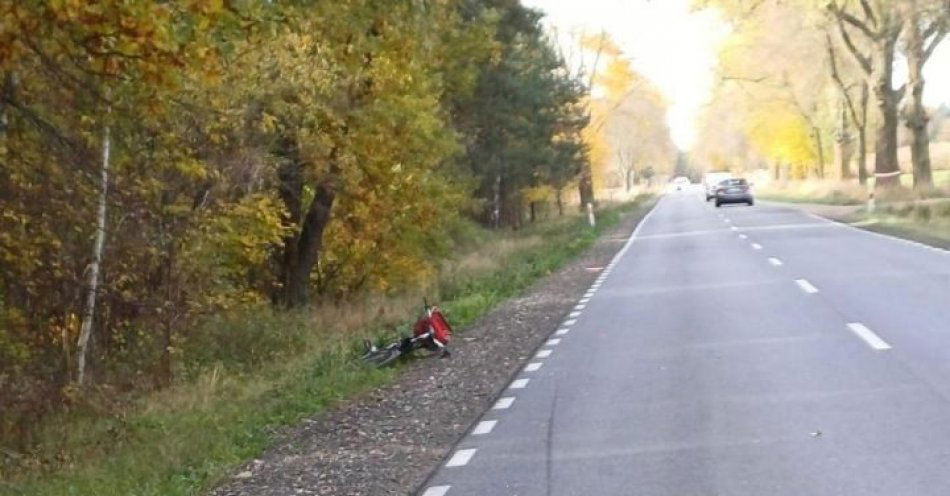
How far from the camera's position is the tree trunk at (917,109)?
43844 mm

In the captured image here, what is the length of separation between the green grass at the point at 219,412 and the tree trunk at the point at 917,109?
2500 cm

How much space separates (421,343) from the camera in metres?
15.7

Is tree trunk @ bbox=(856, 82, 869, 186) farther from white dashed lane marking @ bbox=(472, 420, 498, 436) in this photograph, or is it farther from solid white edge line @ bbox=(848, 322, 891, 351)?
white dashed lane marking @ bbox=(472, 420, 498, 436)

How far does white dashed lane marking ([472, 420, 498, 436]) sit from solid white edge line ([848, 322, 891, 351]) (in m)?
4.57

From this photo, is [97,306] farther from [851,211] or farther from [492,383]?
[851,211]

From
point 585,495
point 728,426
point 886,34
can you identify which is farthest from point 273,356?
point 886,34

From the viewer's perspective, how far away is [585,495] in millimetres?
7426

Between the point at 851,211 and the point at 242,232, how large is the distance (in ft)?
114

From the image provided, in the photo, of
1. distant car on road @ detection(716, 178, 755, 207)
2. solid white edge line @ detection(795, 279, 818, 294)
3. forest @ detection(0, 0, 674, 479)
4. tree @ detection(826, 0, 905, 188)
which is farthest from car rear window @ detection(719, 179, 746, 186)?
solid white edge line @ detection(795, 279, 818, 294)

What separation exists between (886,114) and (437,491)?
144 feet

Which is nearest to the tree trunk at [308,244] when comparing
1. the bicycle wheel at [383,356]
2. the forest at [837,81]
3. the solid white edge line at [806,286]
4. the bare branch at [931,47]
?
the bicycle wheel at [383,356]

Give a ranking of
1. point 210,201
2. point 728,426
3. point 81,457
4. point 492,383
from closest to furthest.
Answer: point 728,426 → point 81,457 → point 492,383 → point 210,201

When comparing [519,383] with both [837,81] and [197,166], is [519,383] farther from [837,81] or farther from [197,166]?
[837,81]

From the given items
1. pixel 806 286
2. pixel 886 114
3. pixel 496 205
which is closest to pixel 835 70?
pixel 886 114
